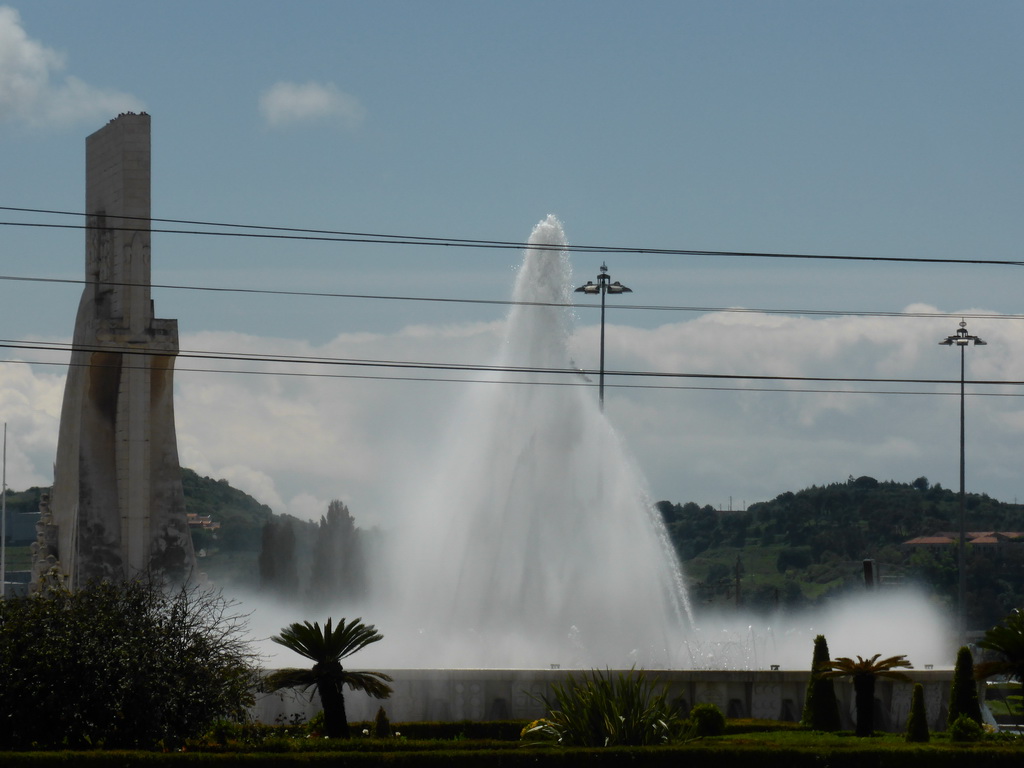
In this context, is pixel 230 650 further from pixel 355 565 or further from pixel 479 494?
pixel 355 565

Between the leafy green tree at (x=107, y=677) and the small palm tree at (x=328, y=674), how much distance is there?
1847mm

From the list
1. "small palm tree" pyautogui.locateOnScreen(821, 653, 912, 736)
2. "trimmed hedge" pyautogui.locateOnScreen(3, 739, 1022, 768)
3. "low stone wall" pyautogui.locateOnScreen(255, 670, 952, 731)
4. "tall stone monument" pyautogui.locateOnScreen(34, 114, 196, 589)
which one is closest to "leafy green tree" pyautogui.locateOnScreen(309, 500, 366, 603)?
"tall stone monument" pyautogui.locateOnScreen(34, 114, 196, 589)

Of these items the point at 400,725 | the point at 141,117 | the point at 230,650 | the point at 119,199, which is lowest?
the point at 400,725

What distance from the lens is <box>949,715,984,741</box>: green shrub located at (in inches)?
964

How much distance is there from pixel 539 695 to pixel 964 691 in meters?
8.32

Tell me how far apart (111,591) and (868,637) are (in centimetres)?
2835

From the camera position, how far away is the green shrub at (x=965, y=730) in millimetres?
24484

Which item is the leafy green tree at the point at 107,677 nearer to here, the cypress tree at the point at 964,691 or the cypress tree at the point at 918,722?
the cypress tree at the point at 918,722

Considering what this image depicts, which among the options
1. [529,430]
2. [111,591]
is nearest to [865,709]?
[111,591]

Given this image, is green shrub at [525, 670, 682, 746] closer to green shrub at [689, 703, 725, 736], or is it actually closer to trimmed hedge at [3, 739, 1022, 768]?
trimmed hedge at [3, 739, 1022, 768]

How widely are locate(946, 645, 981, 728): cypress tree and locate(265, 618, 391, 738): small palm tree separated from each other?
11185 mm

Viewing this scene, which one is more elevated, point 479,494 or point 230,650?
point 479,494

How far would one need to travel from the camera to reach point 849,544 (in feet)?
356

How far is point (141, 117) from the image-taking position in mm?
39281
